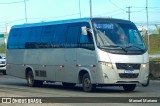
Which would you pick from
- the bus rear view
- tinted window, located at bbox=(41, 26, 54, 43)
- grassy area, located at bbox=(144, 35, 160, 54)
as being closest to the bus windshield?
the bus rear view

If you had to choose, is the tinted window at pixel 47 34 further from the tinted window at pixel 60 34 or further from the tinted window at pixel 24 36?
the tinted window at pixel 24 36

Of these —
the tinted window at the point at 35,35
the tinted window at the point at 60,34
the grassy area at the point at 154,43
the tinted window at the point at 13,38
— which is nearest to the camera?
the tinted window at the point at 60,34

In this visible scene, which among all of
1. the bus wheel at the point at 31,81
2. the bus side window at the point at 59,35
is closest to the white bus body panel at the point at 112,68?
the bus side window at the point at 59,35

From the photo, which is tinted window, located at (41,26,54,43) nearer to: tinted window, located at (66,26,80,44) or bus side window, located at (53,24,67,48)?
bus side window, located at (53,24,67,48)

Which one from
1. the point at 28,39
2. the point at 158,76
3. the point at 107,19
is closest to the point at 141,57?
the point at 107,19

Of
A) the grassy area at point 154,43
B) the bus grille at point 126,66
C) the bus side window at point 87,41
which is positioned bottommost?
the grassy area at point 154,43

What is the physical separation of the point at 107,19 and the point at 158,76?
10920 mm

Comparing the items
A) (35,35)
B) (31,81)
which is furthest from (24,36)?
(31,81)

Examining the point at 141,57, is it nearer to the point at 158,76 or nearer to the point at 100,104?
the point at 100,104

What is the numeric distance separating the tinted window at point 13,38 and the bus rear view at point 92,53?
2.42 m

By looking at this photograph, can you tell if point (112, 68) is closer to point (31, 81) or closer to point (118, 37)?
point (118, 37)

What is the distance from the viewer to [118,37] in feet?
65.7

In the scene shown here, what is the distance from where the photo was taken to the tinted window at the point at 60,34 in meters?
22.1

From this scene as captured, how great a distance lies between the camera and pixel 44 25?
2408cm
